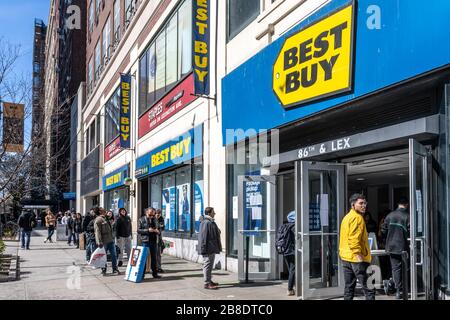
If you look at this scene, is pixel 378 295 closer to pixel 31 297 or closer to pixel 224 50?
pixel 31 297

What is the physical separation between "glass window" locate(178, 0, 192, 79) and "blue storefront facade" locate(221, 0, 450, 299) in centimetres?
409

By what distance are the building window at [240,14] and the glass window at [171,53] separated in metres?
4.83

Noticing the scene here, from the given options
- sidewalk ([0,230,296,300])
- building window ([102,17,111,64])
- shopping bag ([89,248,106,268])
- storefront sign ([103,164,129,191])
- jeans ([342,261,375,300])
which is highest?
building window ([102,17,111,64])

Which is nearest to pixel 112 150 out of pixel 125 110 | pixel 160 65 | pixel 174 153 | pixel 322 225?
pixel 125 110

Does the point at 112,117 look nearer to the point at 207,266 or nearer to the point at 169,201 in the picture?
the point at 169,201

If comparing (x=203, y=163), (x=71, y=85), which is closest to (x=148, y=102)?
(x=203, y=163)

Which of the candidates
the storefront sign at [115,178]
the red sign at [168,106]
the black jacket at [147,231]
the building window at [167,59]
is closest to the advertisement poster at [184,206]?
the red sign at [168,106]

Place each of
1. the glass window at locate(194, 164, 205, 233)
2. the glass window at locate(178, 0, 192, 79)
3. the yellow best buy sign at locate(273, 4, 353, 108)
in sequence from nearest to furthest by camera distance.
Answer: the yellow best buy sign at locate(273, 4, 353, 108) → the glass window at locate(194, 164, 205, 233) → the glass window at locate(178, 0, 192, 79)

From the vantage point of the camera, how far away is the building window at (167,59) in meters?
17.2

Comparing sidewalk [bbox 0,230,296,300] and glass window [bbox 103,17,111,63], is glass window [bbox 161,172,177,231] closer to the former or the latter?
sidewalk [bbox 0,230,296,300]

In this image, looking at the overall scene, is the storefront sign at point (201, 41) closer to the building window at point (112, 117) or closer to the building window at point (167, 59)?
the building window at point (167, 59)

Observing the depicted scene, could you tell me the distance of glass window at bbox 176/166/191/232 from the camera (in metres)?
17.0

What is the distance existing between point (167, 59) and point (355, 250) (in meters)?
14.0

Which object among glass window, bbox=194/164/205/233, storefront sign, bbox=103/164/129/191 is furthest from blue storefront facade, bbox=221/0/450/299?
storefront sign, bbox=103/164/129/191
